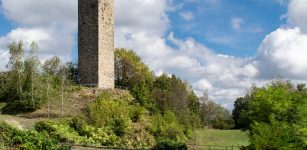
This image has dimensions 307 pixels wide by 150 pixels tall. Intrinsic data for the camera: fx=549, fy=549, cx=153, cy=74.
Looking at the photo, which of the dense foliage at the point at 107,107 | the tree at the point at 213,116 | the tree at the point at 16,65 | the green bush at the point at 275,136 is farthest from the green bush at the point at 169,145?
the tree at the point at 213,116

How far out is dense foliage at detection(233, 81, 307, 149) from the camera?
86.6 ft

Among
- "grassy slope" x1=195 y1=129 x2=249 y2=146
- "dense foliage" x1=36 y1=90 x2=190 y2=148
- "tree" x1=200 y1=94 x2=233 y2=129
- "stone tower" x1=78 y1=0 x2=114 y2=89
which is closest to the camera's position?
"dense foliage" x1=36 y1=90 x2=190 y2=148

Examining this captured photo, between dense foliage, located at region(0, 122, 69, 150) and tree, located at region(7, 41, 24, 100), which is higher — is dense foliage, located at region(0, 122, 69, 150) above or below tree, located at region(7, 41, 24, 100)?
below

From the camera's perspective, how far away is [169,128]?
4366 centimetres

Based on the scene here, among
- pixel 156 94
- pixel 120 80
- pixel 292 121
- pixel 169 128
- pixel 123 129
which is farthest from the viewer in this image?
pixel 120 80

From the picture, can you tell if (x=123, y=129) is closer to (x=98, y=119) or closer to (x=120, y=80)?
(x=98, y=119)

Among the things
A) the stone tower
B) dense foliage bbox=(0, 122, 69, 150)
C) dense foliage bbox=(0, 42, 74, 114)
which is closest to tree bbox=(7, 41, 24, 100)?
dense foliage bbox=(0, 42, 74, 114)

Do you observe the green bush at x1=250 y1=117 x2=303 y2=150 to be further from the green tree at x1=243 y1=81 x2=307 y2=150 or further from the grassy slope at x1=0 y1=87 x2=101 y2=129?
the grassy slope at x1=0 y1=87 x2=101 y2=129

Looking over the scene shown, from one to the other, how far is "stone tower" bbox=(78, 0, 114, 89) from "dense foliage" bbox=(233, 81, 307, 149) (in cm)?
→ 2203

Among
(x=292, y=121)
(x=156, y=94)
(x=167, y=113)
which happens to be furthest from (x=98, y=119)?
(x=292, y=121)

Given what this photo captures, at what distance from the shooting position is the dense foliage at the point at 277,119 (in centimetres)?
2641

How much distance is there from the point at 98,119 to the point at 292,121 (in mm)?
16018

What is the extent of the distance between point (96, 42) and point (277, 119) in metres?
25.9

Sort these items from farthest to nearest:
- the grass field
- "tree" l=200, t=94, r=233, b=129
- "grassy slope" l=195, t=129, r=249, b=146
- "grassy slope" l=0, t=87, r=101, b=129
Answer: "tree" l=200, t=94, r=233, b=129 < "grassy slope" l=195, t=129, r=249, b=146 < the grass field < "grassy slope" l=0, t=87, r=101, b=129
